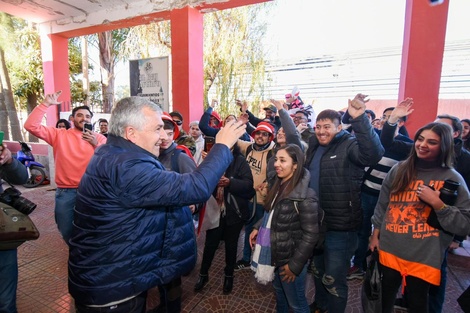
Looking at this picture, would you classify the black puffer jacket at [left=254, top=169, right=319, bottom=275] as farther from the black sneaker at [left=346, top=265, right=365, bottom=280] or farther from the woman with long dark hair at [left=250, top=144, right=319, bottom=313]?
the black sneaker at [left=346, top=265, right=365, bottom=280]

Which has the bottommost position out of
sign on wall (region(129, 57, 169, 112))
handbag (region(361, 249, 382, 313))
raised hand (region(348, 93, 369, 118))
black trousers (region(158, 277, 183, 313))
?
black trousers (region(158, 277, 183, 313))

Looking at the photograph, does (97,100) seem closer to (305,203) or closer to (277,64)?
(277,64)

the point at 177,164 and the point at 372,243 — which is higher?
the point at 177,164

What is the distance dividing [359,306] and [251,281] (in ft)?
4.06

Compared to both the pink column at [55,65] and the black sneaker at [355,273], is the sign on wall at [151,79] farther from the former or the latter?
the black sneaker at [355,273]

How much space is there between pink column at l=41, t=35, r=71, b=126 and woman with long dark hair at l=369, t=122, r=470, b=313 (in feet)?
28.6

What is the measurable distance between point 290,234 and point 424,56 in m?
3.33

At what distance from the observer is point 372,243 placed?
7.36 feet

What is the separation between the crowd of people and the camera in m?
1.45

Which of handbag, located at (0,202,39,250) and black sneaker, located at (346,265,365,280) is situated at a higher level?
handbag, located at (0,202,39,250)

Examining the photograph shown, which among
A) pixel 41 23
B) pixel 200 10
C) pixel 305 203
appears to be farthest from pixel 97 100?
pixel 305 203

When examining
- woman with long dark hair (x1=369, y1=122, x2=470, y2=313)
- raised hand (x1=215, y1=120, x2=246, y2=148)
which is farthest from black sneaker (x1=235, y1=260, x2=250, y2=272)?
raised hand (x1=215, y1=120, x2=246, y2=148)

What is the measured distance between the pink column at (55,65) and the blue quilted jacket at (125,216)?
7696mm

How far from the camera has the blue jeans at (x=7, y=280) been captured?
6.84 ft
